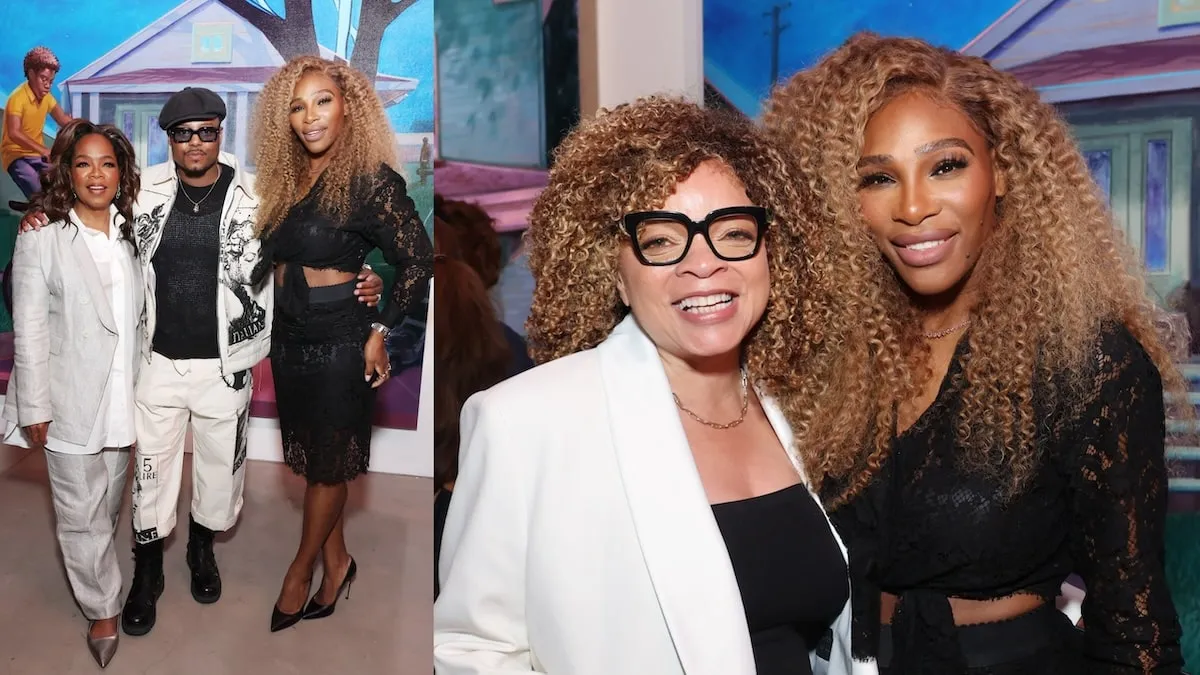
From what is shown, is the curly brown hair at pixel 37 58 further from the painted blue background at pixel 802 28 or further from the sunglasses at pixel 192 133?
the painted blue background at pixel 802 28

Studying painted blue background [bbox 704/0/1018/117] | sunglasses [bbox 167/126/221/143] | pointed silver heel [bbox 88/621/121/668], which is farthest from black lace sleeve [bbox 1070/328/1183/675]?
pointed silver heel [bbox 88/621/121/668]

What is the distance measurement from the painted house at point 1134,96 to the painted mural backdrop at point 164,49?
5.25 feet

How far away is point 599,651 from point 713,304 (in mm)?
584

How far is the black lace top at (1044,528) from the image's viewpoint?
164 cm

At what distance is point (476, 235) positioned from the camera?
8.02 feet

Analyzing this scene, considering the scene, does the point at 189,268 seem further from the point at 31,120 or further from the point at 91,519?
the point at 91,519

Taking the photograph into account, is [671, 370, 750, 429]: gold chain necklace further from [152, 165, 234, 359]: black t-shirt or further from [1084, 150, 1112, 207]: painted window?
[1084, 150, 1112, 207]: painted window

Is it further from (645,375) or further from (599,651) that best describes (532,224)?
(599,651)

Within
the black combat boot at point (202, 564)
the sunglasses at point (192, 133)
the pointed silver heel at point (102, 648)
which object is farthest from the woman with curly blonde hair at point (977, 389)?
the pointed silver heel at point (102, 648)

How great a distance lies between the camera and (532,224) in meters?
1.87

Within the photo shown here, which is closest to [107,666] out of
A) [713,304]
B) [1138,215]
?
[713,304]

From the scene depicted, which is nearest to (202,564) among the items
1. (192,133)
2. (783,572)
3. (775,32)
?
(192,133)

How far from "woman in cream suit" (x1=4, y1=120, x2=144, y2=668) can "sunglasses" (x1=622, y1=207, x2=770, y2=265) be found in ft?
3.47

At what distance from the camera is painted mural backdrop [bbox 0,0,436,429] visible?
2.05 metres
